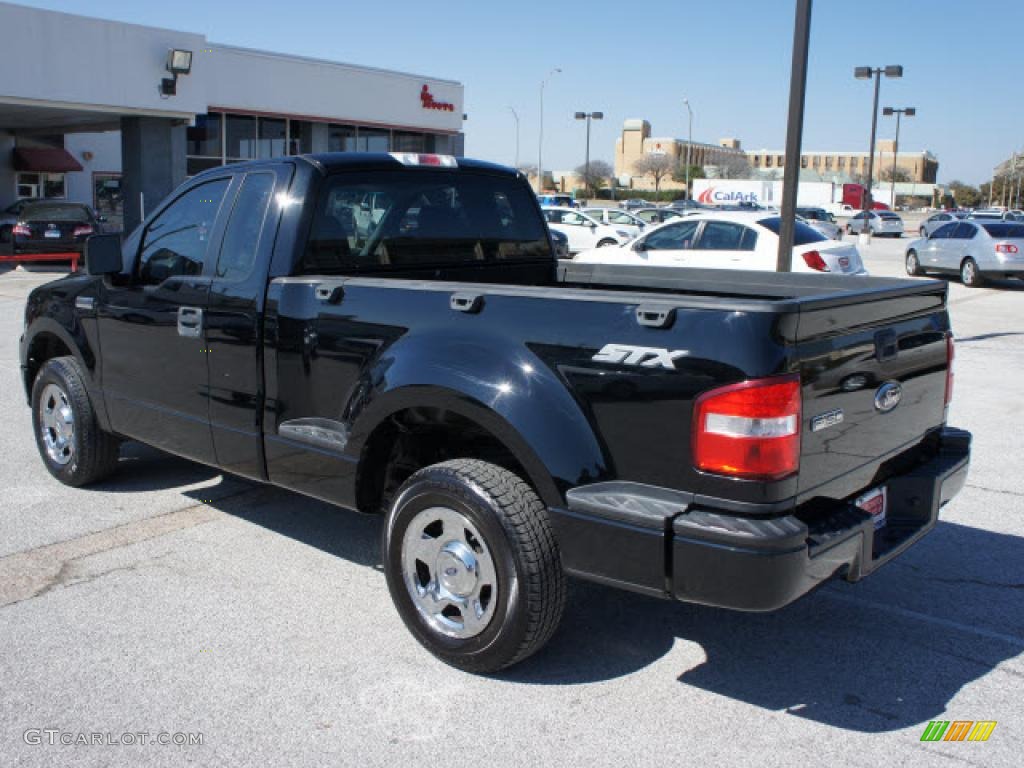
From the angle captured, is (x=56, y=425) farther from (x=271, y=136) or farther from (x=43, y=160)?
(x=43, y=160)

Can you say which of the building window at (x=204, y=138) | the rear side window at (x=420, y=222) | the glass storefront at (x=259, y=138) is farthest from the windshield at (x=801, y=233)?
the building window at (x=204, y=138)

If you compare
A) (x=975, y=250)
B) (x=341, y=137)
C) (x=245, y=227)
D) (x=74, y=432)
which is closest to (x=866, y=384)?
(x=245, y=227)

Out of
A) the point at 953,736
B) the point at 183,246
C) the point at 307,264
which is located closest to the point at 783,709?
the point at 953,736

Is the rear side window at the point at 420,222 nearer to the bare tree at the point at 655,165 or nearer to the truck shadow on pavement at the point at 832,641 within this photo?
the truck shadow on pavement at the point at 832,641

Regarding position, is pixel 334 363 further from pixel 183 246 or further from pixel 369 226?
pixel 183 246

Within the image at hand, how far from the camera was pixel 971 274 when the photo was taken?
882 inches

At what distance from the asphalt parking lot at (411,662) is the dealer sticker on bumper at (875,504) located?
0.59m

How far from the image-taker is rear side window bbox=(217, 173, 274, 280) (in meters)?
4.53

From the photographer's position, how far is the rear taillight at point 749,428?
296 cm

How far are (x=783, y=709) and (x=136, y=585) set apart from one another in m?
2.86

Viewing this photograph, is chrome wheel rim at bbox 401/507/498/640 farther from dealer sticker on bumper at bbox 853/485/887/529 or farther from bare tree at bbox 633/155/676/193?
bare tree at bbox 633/155/676/193

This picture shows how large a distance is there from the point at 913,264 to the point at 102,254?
2394 cm

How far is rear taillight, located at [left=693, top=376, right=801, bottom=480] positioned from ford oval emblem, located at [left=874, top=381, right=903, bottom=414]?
2.18ft

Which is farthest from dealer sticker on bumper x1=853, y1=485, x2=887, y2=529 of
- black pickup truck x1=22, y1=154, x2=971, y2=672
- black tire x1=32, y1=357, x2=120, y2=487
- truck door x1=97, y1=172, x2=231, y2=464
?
black tire x1=32, y1=357, x2=120, y2=487
